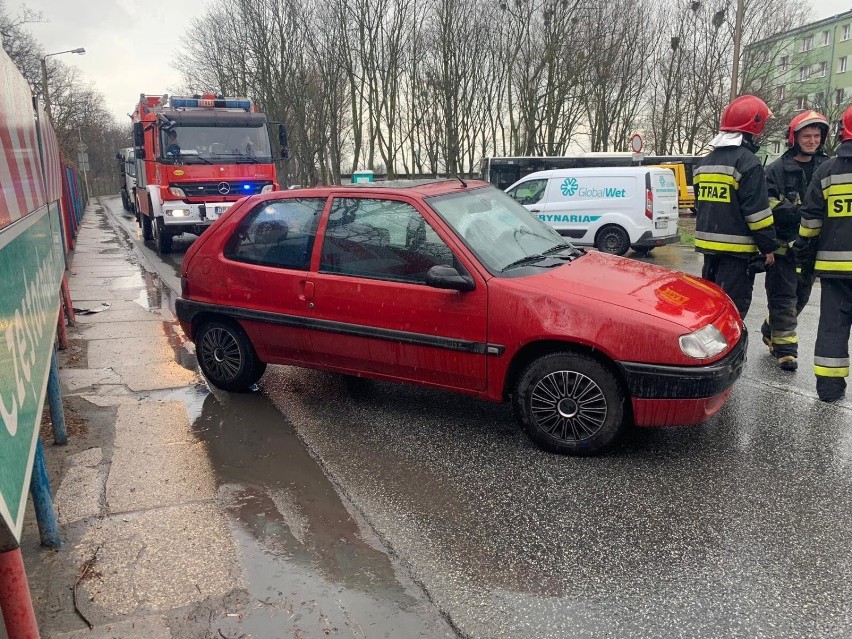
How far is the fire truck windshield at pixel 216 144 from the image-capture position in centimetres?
1377

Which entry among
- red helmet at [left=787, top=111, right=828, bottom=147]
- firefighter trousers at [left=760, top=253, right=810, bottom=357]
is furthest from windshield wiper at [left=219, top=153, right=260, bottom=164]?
firefighter trousers at [left=760, top=253, right=810, bottom=357]

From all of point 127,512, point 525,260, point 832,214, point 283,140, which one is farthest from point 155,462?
point 283,140

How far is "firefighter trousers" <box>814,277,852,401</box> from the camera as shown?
16.4ft

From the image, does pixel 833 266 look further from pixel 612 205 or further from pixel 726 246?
pixel 612 205

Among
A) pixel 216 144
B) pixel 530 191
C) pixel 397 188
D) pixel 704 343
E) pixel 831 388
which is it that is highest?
pixel 216 144

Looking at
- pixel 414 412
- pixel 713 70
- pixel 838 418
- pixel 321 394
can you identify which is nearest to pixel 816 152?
pixel 838 418

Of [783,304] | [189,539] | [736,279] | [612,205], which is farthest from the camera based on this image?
[612,205]

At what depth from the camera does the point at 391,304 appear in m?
4.54

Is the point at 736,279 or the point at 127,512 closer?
the point at 127,512

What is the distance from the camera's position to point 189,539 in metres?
3.40

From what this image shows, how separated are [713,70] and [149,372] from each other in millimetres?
35367

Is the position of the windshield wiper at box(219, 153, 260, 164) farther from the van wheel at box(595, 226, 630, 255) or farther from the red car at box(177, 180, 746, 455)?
the red car at box(177, 180, 746, 455)

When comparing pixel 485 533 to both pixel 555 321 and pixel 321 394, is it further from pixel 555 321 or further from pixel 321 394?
pixel 321 394

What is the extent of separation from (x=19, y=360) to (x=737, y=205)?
527 centimetres
